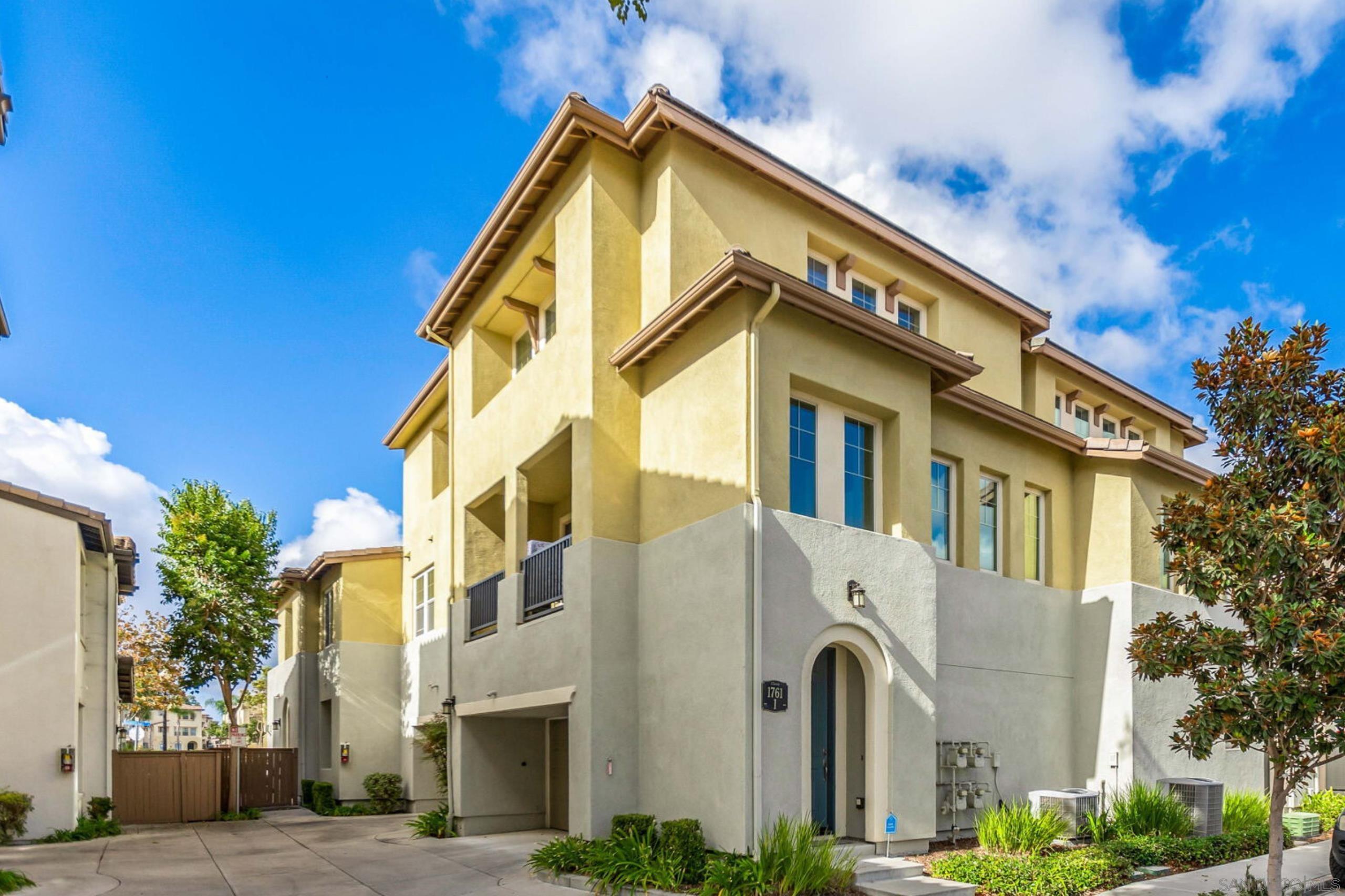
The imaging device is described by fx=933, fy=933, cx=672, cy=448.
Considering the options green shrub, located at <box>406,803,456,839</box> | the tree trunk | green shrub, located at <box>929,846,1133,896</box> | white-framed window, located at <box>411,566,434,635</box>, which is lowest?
green shrub, located at <box>406,803,456,839</box>

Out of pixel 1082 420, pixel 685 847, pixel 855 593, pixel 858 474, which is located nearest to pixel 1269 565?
pixel 855 593

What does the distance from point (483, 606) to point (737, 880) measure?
8.83m

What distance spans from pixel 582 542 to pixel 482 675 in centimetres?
472

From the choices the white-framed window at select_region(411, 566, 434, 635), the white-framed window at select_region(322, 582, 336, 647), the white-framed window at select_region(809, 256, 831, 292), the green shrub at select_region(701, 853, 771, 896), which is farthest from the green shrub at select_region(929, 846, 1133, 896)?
the white-framed window at select_region(322, 582, 336, 647)

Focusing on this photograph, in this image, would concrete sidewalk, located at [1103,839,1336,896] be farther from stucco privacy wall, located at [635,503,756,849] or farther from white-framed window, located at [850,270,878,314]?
white-framed window, located at [850,270,878,314]

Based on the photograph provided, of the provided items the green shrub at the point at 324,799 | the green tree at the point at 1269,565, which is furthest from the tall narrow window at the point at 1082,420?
the green shrub at the point at 324,799

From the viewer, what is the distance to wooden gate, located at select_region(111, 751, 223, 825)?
2198cm

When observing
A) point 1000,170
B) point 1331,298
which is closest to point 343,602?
point 1000,170

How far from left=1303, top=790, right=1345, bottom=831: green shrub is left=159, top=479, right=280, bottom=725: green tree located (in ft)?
→ 80.7

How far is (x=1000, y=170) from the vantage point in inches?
746

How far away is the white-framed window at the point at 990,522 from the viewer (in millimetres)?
15781

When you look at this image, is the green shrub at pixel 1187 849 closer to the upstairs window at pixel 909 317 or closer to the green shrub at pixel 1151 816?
the green shrub at pixel 1151 816

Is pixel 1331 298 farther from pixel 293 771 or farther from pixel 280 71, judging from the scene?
pixel 293 771

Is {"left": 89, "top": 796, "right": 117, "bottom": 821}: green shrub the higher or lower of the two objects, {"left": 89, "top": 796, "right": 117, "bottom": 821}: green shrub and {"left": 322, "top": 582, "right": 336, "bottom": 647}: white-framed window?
the lower
